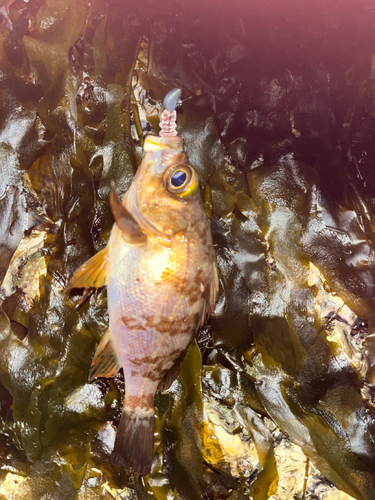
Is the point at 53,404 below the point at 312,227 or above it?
below

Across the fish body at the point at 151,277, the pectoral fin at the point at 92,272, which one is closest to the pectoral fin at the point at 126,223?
the fish body at the point at 151,277

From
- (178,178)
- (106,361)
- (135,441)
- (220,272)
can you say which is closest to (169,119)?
(178,178)

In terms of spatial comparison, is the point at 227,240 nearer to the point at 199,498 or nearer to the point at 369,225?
the point at 369,225

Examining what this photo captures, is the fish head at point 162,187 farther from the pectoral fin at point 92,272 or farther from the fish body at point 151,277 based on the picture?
the pectoral fin at point 92,272

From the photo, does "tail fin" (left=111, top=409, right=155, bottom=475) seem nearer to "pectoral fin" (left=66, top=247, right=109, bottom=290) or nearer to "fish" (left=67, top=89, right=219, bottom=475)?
"fish" (left=67, top=89, right=219, bottom=475)

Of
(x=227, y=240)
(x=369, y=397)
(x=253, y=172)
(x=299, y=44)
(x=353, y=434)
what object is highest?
(x=299, y=44)

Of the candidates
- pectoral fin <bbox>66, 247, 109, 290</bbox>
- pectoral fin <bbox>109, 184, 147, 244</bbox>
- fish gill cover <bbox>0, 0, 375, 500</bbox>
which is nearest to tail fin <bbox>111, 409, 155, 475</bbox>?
fish gill cover <bbox>0, 0, 375, 500</bbox>

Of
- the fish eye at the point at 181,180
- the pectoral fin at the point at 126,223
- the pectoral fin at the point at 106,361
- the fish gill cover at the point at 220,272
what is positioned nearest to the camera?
the pectoral fin at the point at 126,223

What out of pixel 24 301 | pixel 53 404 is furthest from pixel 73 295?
pixel 53 404
